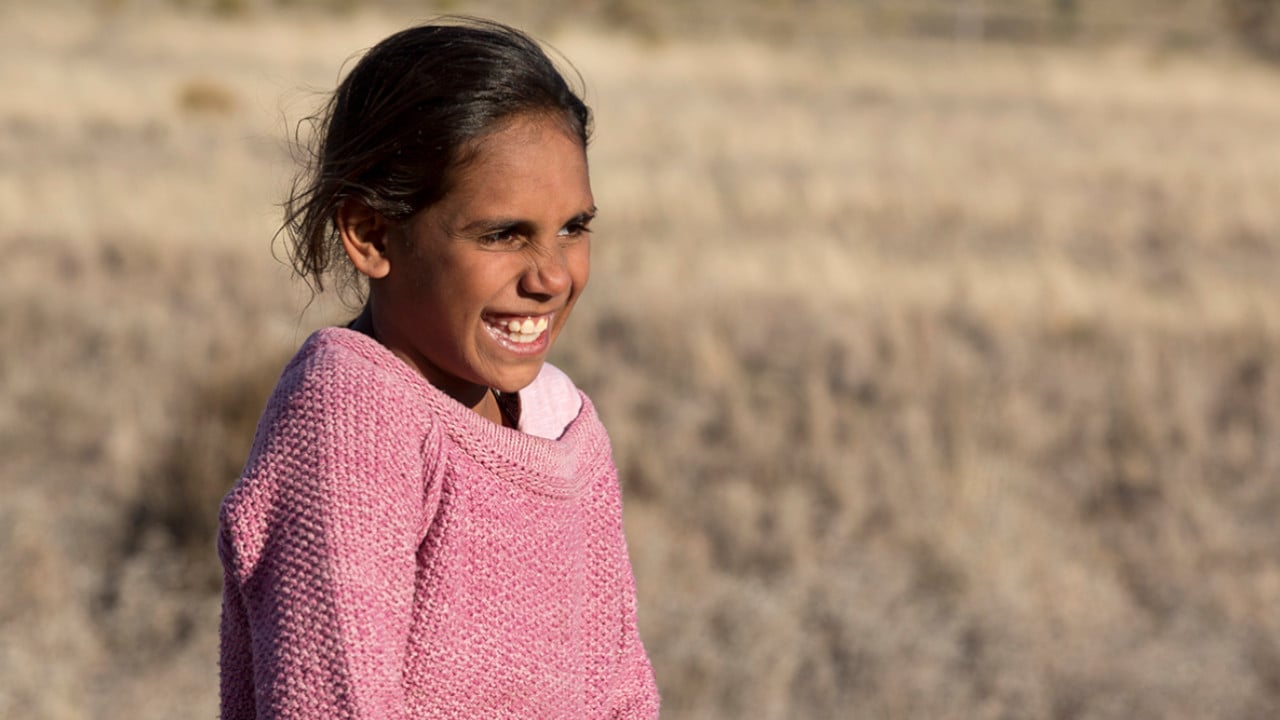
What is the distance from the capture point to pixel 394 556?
3.93 ft

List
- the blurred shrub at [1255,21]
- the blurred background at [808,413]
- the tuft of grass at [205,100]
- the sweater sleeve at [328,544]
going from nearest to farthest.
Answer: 1. the sweater sleeve at [328,544]
2. the blurred background at [808,413]
3. the tuft of grass at [205,100]
4. the blurred shrub at [1255,21]

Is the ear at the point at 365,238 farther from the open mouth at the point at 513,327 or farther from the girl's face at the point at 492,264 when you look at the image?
the open mouth at the point at 513,327

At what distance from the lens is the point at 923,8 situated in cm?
4231

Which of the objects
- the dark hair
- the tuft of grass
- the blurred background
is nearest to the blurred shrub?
the blurred background

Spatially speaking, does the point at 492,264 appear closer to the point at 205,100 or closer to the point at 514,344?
the point at 514,344

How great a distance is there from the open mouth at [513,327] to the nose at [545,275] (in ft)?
0.10

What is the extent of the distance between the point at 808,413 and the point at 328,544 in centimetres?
489

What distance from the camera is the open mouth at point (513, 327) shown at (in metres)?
1.37

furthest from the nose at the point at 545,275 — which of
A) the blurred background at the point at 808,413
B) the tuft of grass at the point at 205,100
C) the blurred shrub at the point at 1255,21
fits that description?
the blurred shrub at the point at 1255,21

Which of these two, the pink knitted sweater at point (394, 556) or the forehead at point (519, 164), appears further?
the forehead at point (519, 164)

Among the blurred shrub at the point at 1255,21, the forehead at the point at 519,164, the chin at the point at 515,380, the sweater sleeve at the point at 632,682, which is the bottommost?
the blurred shrub at the point at 1255,21

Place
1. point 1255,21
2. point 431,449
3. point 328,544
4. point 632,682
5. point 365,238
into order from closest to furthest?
1. point 328,544
2. point 431,449
3. point 365,238
4. point 632,682
5. point 1255,21

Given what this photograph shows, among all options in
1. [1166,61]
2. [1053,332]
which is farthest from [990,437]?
[1166,61]

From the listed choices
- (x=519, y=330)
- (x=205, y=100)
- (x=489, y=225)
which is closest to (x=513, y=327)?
(x=519, y=330)
